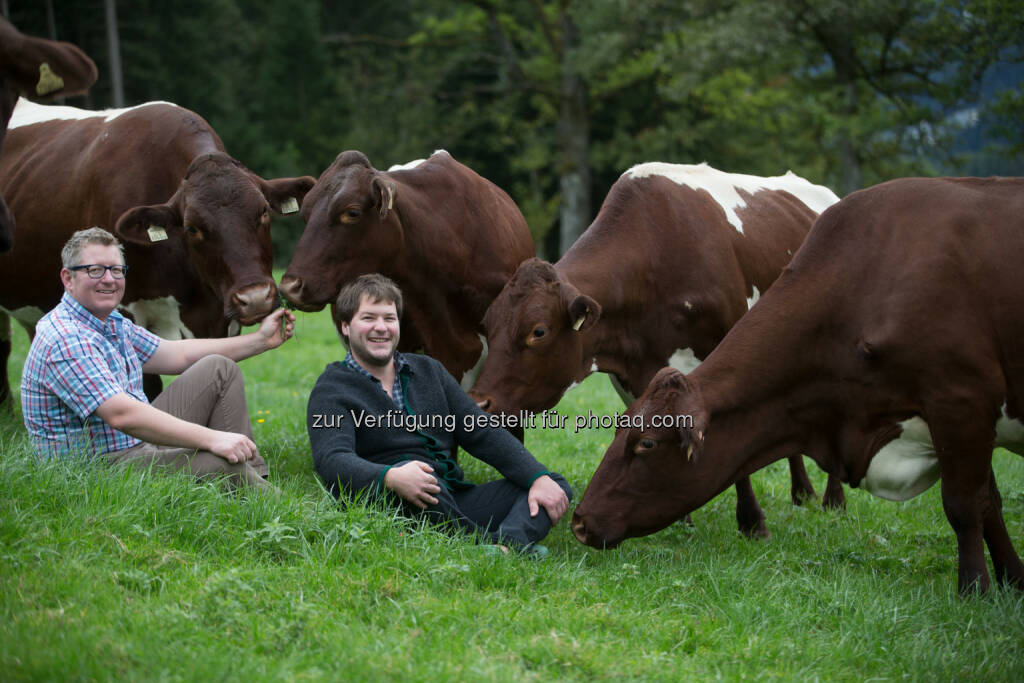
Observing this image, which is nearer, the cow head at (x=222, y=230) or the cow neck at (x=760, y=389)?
the cow neck at (x=760, y=389)

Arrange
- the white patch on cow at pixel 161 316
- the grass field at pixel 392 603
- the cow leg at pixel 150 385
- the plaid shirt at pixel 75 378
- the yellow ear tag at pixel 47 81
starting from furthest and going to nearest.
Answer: the cow leg at pixel 150 385 → the white patch on cow at pixel 161 316 → the yellow ear tag at pixel 47 81 → the plaid shirt at pixel 75 378 → the grass field at pixel 392 603

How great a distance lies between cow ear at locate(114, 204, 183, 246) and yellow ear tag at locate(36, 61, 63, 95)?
1.35m

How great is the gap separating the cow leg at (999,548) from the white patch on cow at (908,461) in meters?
0.29

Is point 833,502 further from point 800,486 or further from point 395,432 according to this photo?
point 395,432

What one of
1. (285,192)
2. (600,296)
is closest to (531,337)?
(600,296)

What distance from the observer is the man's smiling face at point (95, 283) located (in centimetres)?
469

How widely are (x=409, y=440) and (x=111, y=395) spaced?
4.85 ft

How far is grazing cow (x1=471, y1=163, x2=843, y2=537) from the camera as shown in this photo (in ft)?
18.9

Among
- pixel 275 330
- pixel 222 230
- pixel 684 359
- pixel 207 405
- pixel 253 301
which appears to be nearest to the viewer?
pixel 207 405

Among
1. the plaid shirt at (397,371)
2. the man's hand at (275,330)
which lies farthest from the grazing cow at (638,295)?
the man's hand at (275,330)

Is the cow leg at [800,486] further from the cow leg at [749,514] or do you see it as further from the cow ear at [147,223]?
the cow ear at [147,223]

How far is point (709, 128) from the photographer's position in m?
29.7

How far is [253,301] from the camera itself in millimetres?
5957

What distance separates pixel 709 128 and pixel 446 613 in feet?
90.9
